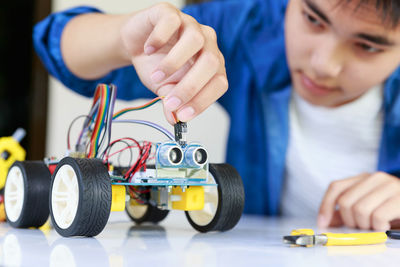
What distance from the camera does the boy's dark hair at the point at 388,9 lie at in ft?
2.22

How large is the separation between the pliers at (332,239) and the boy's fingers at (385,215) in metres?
0.17

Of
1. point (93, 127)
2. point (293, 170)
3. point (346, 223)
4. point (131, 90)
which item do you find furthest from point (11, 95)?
point (346, 223)

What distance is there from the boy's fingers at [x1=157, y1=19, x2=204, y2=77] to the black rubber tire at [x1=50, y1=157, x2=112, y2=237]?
0.13 meters

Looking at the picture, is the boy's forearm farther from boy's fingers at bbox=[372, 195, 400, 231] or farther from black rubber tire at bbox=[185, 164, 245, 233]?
boy's fingers at bbox=[372, 195, 400, 231]

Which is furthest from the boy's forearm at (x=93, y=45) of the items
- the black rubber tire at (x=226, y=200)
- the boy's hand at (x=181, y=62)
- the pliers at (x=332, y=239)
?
the pliers at (x=332, y=239)

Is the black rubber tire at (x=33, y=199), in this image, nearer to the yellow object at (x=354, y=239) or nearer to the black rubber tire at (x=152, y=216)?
the black rubber tire at (x=152, y=216)

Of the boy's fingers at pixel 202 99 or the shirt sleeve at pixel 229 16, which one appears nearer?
the boy's fingers at pixel 202 99

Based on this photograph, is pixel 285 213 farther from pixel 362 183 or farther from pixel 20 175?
pixel 20 175

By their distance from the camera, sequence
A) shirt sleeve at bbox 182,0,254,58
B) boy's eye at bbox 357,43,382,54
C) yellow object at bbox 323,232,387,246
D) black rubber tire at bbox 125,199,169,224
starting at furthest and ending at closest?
1. shirt sleeve at bbox 182,0,254,58
2. boy's eye at bbox 357,43,382,54
3. black rubber tire at bbox 125,199,169,224
4. yellow object at bbox 323,232,387,246

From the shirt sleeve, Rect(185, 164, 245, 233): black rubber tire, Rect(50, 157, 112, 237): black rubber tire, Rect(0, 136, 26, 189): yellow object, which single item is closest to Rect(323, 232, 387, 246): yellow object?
Rect(185, 164, 245, 233): black rubber tire

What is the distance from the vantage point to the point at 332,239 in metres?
0.48

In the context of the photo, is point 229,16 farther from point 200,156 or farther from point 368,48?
point 200,156

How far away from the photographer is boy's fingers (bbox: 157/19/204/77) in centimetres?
50

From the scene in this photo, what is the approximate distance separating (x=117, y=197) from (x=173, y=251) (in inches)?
4.5
